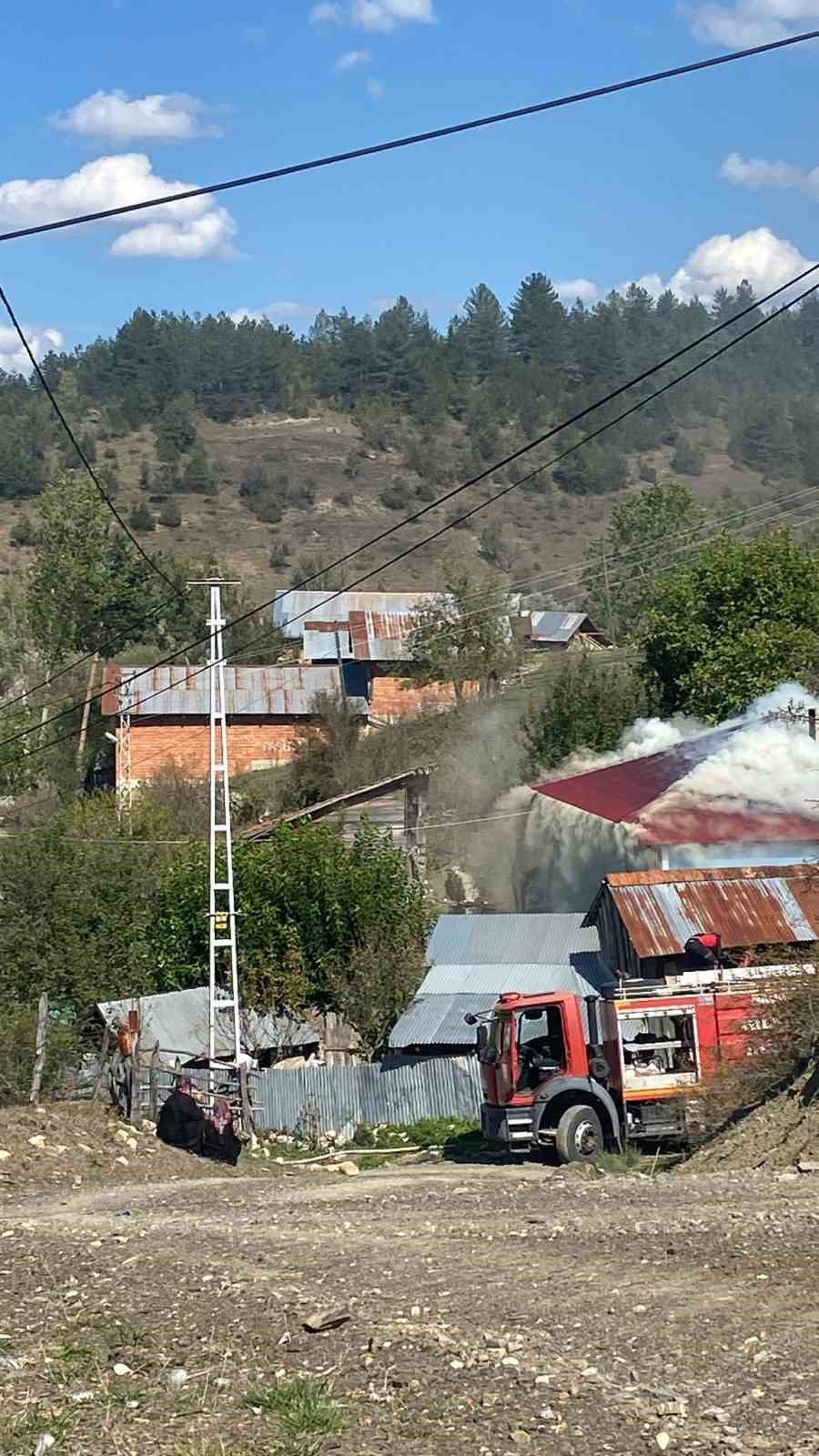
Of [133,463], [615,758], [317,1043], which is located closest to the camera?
[317,1043]

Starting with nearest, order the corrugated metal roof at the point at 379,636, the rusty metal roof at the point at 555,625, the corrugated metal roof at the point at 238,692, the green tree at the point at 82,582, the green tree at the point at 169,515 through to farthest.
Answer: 1. the corrugated metal roof at the point at 238,692
2. the corrugated metal roof at the point at 379,636
3. the green tree at the point at 82,582
4. the rusty metal roof at the point at 555,625
5. the green tree at the point at 169,515

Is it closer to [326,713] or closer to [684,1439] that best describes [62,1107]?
[684,1439]

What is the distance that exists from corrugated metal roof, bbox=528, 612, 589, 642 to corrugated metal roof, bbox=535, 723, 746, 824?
3955cm

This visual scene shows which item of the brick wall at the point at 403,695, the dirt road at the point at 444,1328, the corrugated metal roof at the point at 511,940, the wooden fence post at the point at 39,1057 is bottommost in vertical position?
the dirt road at the point at 444,1328

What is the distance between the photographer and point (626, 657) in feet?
226

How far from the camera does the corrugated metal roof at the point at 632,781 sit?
1409 inches

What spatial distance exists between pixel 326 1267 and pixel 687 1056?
33.0 feet

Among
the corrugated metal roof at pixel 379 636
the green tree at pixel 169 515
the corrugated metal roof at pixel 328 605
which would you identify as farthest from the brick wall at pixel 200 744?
the green tree at pixel 169 515

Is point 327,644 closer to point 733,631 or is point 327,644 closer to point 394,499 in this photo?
point 733,631

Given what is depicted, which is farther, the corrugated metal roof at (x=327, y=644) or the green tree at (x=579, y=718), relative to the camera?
the corrugated metal roof at (x=327, y=644)

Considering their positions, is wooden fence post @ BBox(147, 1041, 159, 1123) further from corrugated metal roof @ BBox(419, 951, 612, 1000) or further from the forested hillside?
the forested hillside

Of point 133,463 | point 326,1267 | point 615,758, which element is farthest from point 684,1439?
point 133,463

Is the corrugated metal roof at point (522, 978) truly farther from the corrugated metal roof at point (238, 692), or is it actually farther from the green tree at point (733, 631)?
the corrugated metal roof at point (238, 692)

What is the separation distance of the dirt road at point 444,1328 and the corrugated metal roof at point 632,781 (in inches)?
830
